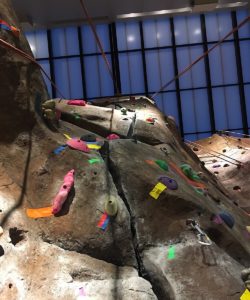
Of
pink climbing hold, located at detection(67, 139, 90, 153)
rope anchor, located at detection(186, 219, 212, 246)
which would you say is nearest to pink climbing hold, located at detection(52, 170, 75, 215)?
pink climbing hold, located at detection(67, 139, 90, 153)

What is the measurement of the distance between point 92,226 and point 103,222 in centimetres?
9

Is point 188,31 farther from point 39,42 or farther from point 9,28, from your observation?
point 9,28

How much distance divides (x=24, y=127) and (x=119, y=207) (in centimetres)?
113

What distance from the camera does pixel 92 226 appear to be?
10.7 feet

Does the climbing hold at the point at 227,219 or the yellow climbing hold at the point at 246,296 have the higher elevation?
the climbing hold at the point at 227,219

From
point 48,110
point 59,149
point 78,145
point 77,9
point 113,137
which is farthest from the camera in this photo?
point 77,9

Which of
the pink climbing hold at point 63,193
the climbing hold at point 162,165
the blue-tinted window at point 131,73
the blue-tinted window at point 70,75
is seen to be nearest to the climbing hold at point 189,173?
the climbing hold at point 162,165

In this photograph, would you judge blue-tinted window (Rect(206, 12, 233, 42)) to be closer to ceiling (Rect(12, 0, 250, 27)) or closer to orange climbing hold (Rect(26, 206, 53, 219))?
ceiling (Rect(12, 0, 250, 27))

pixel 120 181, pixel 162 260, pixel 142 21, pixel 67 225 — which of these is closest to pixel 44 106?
pixel 120 181

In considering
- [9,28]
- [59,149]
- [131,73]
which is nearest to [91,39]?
[131,73]

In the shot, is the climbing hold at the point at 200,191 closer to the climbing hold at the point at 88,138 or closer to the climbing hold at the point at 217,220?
the climbing hold at the point at 217,220

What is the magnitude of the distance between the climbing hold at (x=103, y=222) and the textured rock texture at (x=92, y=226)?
0.04 metres

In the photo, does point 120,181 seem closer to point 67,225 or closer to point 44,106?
point 67,225

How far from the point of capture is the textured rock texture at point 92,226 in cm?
286
